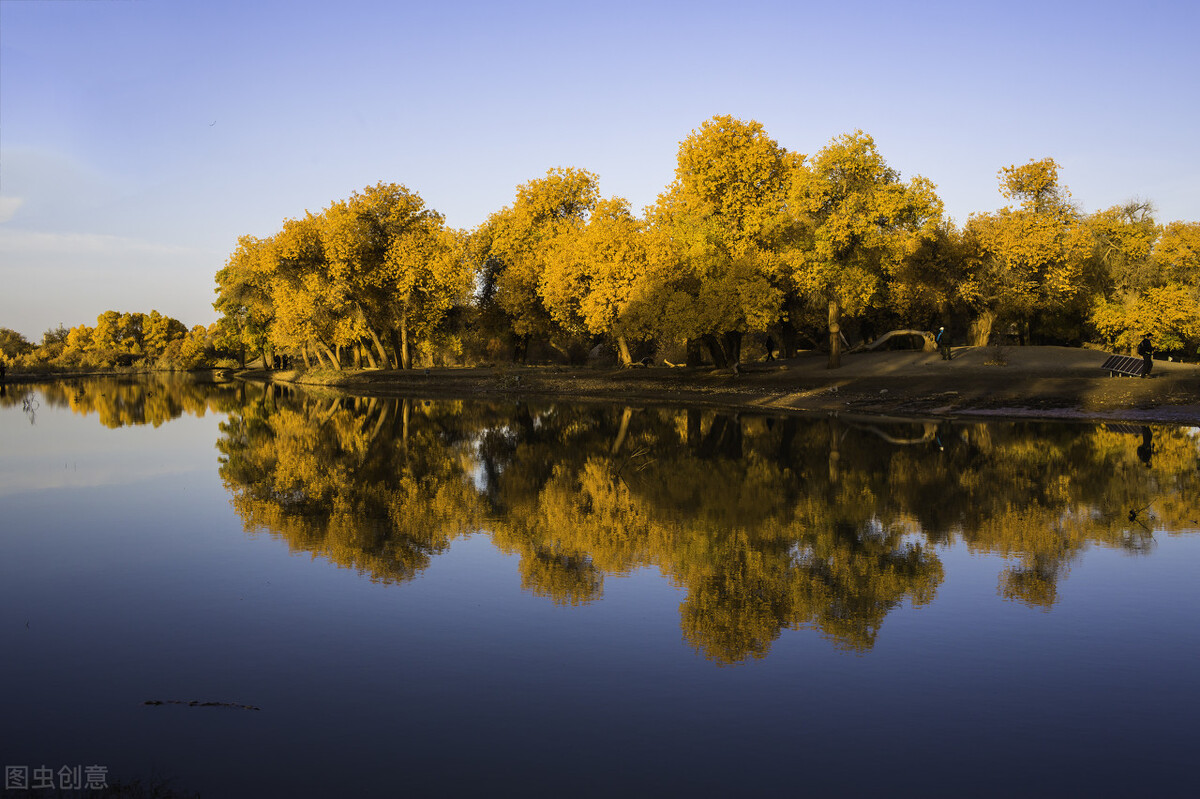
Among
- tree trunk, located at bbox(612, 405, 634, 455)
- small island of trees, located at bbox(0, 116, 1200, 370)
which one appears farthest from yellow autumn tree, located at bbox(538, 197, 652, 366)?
tree trunk, located at bbox(612, 405, 634, 455)

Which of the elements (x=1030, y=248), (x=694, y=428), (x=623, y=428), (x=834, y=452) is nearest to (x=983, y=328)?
(x=1030, y=248)

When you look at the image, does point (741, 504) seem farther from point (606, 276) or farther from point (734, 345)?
point (734, 345)

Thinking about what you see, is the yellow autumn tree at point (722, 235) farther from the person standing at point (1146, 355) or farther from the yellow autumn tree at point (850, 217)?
the person standing at point (1146, 355)

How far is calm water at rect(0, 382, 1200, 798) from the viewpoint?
683cm

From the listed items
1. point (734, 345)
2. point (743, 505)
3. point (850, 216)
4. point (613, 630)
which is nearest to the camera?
point (613, 630)

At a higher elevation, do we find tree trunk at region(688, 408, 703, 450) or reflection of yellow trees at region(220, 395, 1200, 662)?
tree trunk at region(688, 408, 703, 450)

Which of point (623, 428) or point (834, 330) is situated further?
point (834, 330)

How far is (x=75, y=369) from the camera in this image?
112m

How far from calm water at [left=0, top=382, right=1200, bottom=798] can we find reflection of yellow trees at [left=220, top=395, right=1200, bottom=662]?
105 millimetres

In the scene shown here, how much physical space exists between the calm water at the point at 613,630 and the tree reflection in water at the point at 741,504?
11cm

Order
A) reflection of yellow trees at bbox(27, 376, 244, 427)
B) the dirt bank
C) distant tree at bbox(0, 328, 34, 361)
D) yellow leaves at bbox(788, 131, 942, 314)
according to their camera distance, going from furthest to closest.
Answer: distant tree at bbox(0, 328, 34, 361)
yellow leaves at bbox(788, 131, 942, 314)
reflection of yellow trees at bbox(27, 376, 244, 427)
the dirt bank

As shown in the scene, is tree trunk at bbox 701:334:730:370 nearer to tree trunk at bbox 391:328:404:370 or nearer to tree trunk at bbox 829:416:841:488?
tree trunk at bbox 829:416:841:488

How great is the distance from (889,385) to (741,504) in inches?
1220

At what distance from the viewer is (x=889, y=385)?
45719mm
